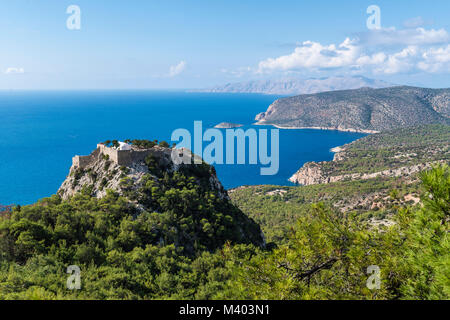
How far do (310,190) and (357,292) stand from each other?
80968 millimetres

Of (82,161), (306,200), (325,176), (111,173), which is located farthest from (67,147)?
(111,173)

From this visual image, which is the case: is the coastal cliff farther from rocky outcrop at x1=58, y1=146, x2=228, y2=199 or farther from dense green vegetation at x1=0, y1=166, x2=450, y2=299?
dense green vegetation at x1=0, y1=166, x2=450, y2=299

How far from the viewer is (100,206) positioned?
25.5m

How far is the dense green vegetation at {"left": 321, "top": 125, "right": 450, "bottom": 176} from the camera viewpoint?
102425 millimetres

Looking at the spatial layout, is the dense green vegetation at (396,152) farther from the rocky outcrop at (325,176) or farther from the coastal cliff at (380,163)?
the rocky outcrop at (325,176)

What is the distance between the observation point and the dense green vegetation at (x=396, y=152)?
10243cm

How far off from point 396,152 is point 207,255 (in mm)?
117329

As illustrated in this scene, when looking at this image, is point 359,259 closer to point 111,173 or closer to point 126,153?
point 126,153

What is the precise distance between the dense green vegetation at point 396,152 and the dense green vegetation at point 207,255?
3642 inches

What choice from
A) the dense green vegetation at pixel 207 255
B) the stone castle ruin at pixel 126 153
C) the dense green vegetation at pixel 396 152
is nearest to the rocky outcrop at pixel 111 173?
the stone castle ruin at pixel 126 153

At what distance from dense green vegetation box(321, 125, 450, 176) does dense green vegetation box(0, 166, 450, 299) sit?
92.5 m

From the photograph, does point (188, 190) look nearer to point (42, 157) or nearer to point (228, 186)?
point (228, 186)

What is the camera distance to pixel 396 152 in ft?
383
